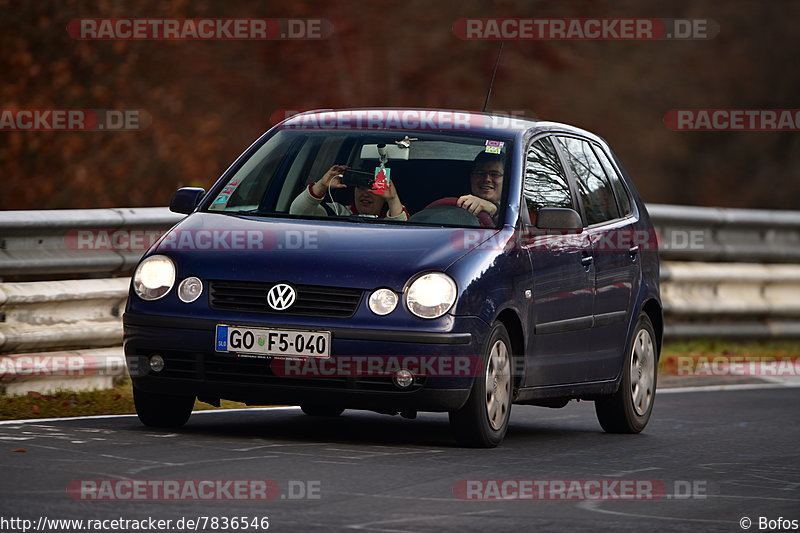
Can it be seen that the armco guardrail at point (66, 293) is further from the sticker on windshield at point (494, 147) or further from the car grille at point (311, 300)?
the sticker on windshield at point (494, 147)

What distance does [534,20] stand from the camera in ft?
68.4

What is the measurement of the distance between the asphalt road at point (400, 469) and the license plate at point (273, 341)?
18.0 inches

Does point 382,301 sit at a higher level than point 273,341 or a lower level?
higher

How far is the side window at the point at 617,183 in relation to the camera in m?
11.5

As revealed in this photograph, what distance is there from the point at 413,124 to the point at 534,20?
435 inches

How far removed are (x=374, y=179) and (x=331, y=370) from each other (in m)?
1.47

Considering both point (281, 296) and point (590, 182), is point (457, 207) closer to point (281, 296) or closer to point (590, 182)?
point (281, 296)

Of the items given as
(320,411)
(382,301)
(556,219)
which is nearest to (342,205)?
(556,219)

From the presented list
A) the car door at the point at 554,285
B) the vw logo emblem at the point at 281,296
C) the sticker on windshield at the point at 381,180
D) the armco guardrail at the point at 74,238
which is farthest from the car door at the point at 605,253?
the armco guardrail at the point at 74,238

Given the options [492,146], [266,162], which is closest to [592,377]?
[492,146]

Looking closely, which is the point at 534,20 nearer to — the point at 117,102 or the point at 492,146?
the point at 117,102

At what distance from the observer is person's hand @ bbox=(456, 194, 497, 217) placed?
31.1 ft

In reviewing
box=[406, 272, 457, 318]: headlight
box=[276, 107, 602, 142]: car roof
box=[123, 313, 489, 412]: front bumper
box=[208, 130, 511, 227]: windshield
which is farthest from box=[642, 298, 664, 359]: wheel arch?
box=[406, 272, 457, 318]: headlight

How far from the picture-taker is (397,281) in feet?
28.4
